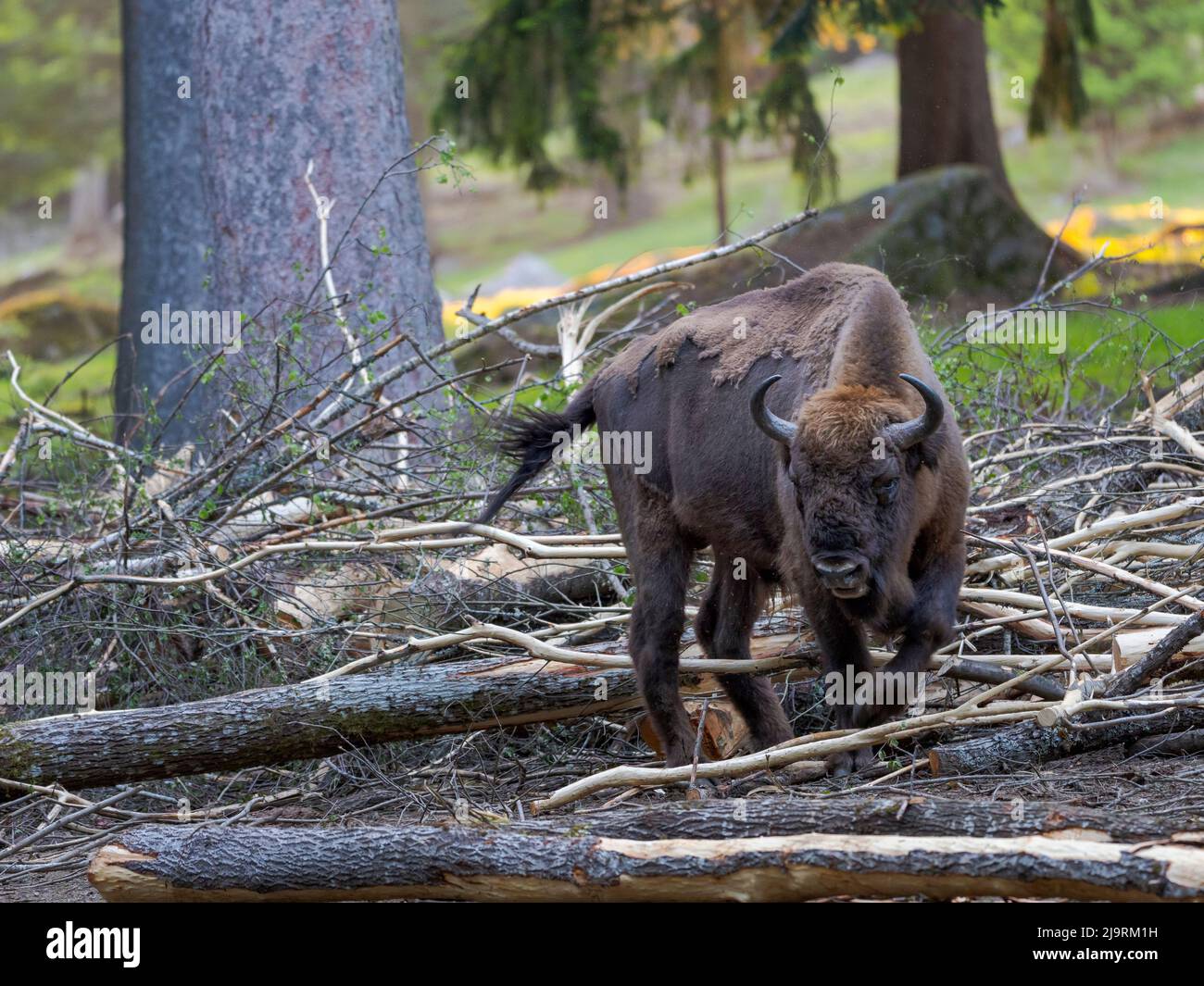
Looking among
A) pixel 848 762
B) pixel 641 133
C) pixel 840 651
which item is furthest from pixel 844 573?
pixel 641 133

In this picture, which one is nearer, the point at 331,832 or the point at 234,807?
the point at 331,832

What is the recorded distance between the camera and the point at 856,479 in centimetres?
512

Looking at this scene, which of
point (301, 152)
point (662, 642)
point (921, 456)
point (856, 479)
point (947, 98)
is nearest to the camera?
point (856, 479)

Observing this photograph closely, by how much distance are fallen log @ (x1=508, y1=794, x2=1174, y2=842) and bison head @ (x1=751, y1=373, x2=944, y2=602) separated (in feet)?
2.93

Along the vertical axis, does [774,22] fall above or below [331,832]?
above

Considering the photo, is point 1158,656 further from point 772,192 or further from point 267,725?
point 772,192

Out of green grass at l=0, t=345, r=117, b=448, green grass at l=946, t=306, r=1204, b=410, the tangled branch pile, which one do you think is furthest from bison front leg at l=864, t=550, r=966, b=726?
green grass at l=0, t=345, r=117, b=448

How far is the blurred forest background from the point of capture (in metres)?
15.0

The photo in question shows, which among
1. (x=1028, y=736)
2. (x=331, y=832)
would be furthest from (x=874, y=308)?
(x=331, y=832)

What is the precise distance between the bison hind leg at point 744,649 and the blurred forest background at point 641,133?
3.08 m

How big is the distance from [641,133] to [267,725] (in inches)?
669
